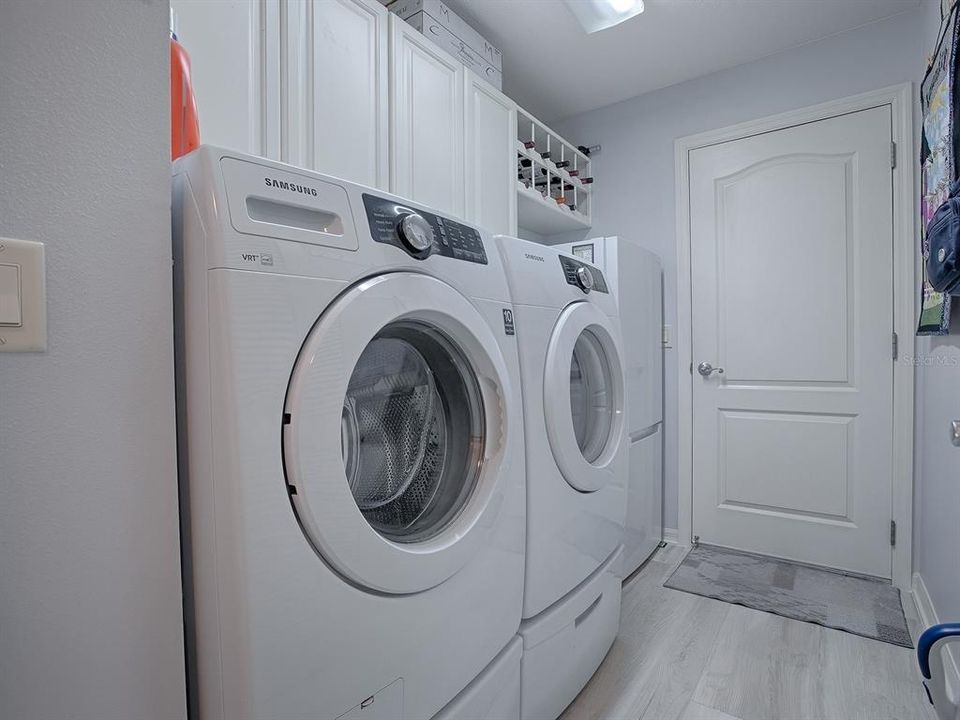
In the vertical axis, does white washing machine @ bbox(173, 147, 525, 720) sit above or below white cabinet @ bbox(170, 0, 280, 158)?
below

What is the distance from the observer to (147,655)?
2.02ft

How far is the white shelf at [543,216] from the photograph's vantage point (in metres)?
2.42

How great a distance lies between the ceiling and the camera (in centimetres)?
204

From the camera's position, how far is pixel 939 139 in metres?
1.53

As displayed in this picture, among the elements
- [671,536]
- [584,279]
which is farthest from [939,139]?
[671,536]

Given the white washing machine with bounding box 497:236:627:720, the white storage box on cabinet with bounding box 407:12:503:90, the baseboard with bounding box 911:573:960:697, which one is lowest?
the baseboard with bounding box 911:573:960:697

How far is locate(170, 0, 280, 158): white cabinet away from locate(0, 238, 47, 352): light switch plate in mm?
860

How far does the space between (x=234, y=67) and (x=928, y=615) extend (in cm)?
278

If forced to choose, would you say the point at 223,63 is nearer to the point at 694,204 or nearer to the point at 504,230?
the point at 504,230

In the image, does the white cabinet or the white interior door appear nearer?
the white cabinet

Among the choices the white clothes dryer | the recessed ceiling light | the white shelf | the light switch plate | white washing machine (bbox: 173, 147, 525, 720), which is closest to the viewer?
the light switch plate

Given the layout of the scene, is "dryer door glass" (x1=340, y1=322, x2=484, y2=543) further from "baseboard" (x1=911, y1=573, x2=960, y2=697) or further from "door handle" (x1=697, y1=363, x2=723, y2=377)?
"door handle" (x1=697, y1=363, x2=723, y2=377)

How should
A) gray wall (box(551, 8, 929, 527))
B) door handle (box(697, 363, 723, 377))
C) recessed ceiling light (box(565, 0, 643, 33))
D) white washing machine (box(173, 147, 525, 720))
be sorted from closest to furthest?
1. white washing machine (box(173, 147, 525, 720))
2. recessed ceiling light (box(565, 0, 643, 33))
3. gray wall (box(551, 8, 929, 527))
4. door handle (box(697, 363, 723, 377))

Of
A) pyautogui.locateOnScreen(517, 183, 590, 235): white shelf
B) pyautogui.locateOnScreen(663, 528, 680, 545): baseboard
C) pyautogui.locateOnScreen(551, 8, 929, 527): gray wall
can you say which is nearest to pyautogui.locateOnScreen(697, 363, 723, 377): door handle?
pyautogui.locateOnScreen(551, 8, 929, 527): gray wall
